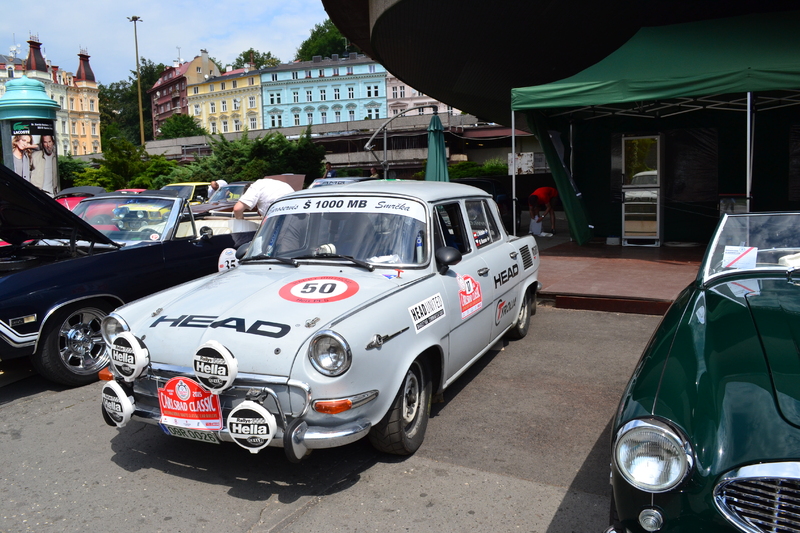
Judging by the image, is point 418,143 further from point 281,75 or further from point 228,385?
point 281,75

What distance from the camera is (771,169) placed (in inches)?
480

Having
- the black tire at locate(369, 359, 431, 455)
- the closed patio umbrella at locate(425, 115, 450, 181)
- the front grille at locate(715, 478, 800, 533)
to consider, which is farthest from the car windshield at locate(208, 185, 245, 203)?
the front grille at locate(715, 478, 800, 533)

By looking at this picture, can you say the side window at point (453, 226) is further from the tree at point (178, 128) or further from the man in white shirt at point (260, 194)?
the tree at point (178, 128)

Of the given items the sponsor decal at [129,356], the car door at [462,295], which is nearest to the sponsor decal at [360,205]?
the car door at [462,295]

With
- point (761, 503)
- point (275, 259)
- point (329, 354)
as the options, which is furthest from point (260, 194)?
point (761, 503)

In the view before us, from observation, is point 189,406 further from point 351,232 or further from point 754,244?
point 754,244

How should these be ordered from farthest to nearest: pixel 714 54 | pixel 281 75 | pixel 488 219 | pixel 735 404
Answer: pixel 281 75 < pixel 714 54 < pixel 488 219 < pixel 735 404

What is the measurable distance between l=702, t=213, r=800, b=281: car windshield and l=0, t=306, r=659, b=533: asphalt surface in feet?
4.65

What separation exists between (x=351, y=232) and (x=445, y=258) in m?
0.76

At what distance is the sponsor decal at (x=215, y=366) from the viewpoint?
346 cm

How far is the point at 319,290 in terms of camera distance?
4070mm

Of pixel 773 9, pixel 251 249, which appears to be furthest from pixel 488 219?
pixel 773 9

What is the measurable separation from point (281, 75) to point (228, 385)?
10188cm

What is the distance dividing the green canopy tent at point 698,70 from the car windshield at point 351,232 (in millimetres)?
6064
